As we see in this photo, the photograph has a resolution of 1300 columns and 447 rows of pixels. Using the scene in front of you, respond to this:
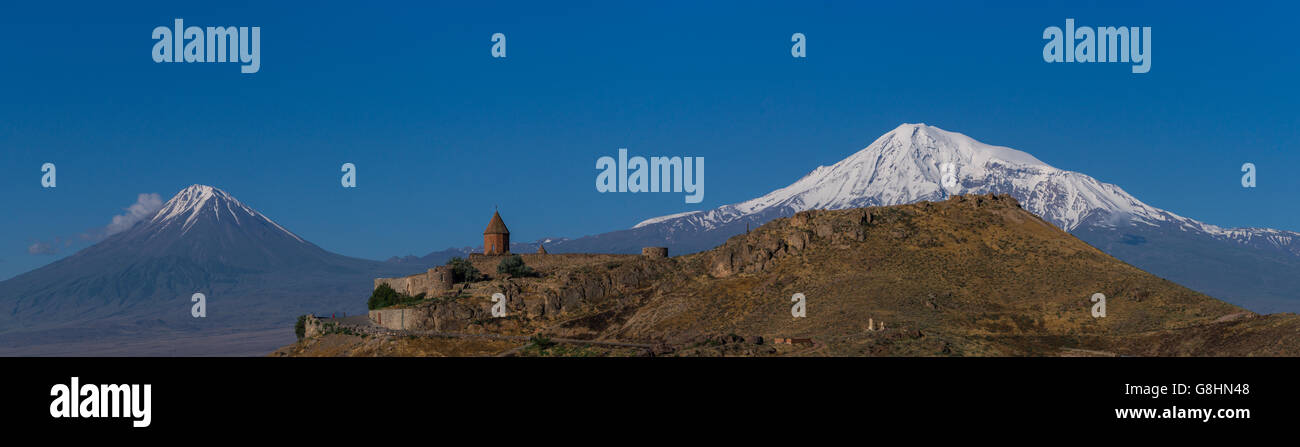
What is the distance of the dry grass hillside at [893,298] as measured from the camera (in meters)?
80.0

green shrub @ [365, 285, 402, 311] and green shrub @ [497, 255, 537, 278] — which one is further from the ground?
green shrub @ [497, 255, 537, 278]

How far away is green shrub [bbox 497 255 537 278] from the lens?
112312mm

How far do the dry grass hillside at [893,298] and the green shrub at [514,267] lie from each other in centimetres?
246

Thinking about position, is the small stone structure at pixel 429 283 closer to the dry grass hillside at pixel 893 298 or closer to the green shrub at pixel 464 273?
the green shrub at pixel 464 273

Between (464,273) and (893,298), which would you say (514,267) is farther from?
(893,298)

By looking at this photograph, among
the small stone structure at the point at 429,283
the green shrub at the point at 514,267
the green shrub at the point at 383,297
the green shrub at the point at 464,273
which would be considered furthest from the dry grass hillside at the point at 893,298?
the green shrub at the point at 383,297

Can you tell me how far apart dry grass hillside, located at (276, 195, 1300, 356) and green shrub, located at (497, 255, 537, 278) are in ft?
8.06
